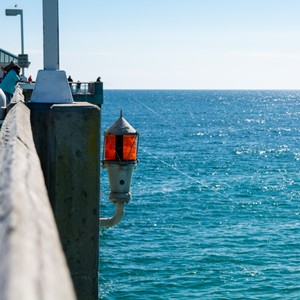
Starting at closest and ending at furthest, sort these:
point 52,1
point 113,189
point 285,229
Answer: point 52,1
point 113,189
point 285,229

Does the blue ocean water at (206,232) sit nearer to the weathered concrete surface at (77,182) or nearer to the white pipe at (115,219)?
the white pipe at (115,219)

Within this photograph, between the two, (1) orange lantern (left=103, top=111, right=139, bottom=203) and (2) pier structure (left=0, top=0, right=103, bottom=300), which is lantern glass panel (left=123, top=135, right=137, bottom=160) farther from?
(2) pier structure (left=0, top=0, right=103, bottom=300)

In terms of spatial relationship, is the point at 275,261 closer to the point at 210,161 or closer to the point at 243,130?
the point at 210,161

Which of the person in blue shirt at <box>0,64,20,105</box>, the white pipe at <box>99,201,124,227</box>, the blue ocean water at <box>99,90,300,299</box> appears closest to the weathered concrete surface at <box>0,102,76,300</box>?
the white pipe at <box>99,201,124,227</box>

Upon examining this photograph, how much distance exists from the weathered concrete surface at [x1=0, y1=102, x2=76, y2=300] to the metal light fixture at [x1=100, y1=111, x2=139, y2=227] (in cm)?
593

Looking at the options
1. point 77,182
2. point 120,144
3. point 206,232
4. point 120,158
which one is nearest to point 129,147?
point 120,144

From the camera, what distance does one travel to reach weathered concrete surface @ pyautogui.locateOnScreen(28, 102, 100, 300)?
4.44 metres

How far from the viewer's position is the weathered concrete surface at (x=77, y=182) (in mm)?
4438

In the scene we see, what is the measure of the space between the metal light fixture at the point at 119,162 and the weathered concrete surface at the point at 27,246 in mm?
5933

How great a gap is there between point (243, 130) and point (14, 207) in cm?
9469

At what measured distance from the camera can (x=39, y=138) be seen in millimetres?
5176

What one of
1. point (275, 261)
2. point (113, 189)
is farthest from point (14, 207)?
point (275, 261)

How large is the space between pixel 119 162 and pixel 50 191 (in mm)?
3721

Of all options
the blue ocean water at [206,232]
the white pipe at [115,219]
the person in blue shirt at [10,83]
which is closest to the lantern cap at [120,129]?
the white pipe at [115,219]
